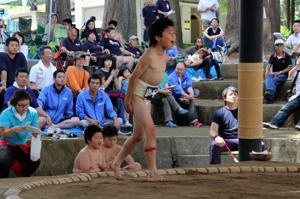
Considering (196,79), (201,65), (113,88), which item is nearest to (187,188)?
(113,88)

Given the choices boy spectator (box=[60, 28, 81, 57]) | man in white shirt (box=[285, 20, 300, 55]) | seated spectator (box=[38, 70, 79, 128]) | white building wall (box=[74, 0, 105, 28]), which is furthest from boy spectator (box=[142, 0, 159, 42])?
white building wall (box=[74, 0, 105, 28])

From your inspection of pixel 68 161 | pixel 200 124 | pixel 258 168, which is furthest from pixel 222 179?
pixel 200 124

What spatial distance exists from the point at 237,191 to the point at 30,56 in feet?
27.5

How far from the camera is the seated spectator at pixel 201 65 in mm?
11570

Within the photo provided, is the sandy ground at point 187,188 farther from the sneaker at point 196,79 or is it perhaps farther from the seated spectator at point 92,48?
the sneaker at point 196,79

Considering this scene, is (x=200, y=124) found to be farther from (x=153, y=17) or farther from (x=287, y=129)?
(x=153, y=17)

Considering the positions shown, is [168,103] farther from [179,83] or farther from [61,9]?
[61,9]

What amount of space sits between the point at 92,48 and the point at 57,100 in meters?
2.89

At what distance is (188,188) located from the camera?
4.68m

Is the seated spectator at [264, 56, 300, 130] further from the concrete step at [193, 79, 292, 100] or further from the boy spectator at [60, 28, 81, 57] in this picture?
the boy spectator at [60, 28, 81, 57]

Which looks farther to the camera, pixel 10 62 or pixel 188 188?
pixel 10 62

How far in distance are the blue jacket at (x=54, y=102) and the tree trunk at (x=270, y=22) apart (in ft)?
21.2

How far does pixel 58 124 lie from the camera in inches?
315

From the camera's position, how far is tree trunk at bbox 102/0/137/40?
589 inches
